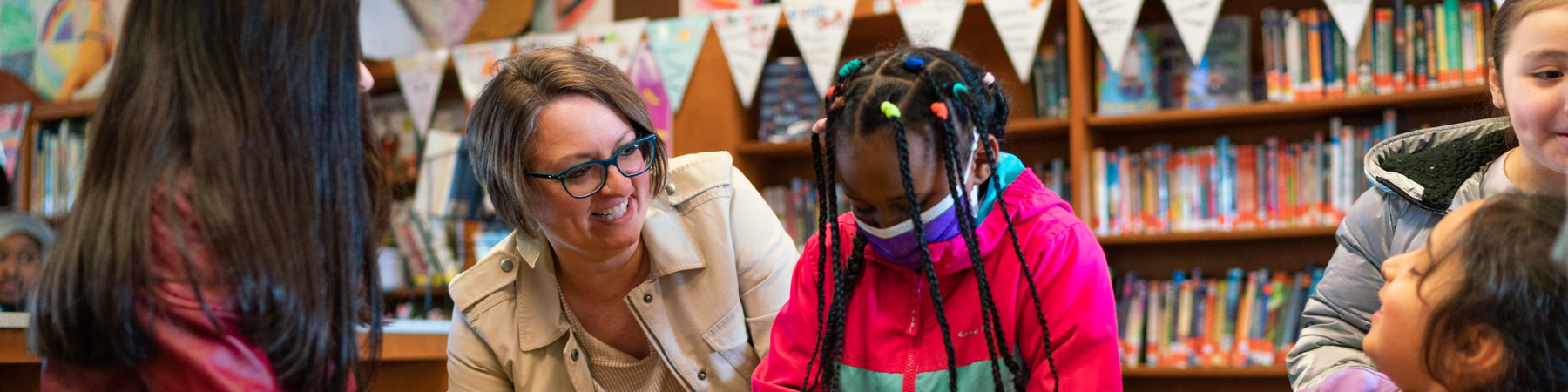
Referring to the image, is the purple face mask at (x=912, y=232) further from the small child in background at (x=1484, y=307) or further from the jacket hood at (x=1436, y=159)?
the jacket hood at (x=1436, y=159)

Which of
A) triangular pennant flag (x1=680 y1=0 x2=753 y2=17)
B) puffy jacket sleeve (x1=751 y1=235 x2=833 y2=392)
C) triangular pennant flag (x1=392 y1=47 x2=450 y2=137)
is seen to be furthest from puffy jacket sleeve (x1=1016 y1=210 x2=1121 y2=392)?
triangular pennant flag (x1=392 y1=47 x2=450 y2=137)

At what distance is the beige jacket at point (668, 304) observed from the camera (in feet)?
5.04

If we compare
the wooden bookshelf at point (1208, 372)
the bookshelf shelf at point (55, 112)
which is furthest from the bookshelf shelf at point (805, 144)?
the bookshelf shelf at point (55, 112)

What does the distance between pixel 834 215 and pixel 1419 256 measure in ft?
1.76

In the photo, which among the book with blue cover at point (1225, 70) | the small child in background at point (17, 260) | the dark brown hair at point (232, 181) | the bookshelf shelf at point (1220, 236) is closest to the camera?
the dark brown hair at point (232, 181)

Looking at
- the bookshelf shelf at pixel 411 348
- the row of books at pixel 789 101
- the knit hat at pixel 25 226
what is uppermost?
the row of books at pixel 789 101

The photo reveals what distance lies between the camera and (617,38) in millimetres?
3189

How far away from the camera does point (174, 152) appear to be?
0.86 metres

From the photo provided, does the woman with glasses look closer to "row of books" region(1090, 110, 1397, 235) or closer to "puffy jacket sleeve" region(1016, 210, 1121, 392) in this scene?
"puffy jacket sleeve" region(1016, 210, 1121, 392)

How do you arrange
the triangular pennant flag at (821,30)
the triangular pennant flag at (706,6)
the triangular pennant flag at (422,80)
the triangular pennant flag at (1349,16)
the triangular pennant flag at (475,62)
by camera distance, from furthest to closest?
1. the triangular pennant flag at (422,80)
2. the triangular pennant flag at (475,62)
3. the triangular pennant flag at (706,6)
4. the triangular pennant flag at (821,30)
5. the triangular pennant flag at (1349,16)

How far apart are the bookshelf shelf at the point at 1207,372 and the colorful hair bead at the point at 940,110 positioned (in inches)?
69.7

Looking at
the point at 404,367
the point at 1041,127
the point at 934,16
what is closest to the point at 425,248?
the point at 404,367

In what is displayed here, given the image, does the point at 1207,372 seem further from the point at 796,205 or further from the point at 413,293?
the point at 413,293

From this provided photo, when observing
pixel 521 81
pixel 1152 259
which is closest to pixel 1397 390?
pixel 521 81
